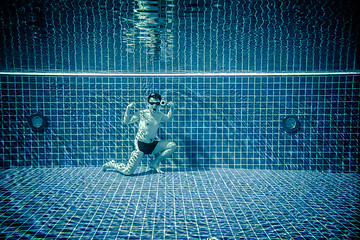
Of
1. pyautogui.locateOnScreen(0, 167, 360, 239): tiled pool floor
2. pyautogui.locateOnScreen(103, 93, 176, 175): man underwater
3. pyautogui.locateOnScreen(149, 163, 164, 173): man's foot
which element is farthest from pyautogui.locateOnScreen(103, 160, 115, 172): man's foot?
pyautogui.locateOnScreen(149, 163, 164, 173): man's foot

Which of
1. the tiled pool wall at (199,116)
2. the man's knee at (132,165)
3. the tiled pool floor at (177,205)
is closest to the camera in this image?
the tiled pool floor at (177,205)

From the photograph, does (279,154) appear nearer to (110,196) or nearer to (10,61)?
(110,196)

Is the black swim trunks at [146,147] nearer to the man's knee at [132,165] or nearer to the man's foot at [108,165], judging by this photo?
the man's knee at [132,165]

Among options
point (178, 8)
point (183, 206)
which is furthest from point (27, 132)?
point (178, 8)

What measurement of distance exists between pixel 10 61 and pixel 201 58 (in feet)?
9.41

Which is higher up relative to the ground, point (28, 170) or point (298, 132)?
point (298, 132)

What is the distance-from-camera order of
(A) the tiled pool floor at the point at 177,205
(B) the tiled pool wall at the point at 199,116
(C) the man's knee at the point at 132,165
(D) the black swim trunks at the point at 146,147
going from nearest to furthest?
1. (A) the tiled pool floor at the point at 177,205
2. (C) the man's knee at the point at 132,165
3. (D) the black swim trunks at the point at 146,147
4. (B) the tiled pool wall at the point at 199,116

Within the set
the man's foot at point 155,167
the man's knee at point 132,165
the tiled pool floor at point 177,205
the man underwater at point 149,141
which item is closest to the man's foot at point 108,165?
the man underwater at point 149,141

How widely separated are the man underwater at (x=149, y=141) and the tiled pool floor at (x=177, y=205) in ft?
0.54

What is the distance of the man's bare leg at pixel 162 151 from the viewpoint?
11.0 feet

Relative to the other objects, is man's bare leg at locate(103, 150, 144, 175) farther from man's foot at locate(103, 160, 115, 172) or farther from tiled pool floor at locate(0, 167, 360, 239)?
tiled pool floor at locate(0, 167, 360, 239)

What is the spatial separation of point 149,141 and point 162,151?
0.31 meters

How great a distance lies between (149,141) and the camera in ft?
10.8

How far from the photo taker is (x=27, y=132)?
11.8ft
